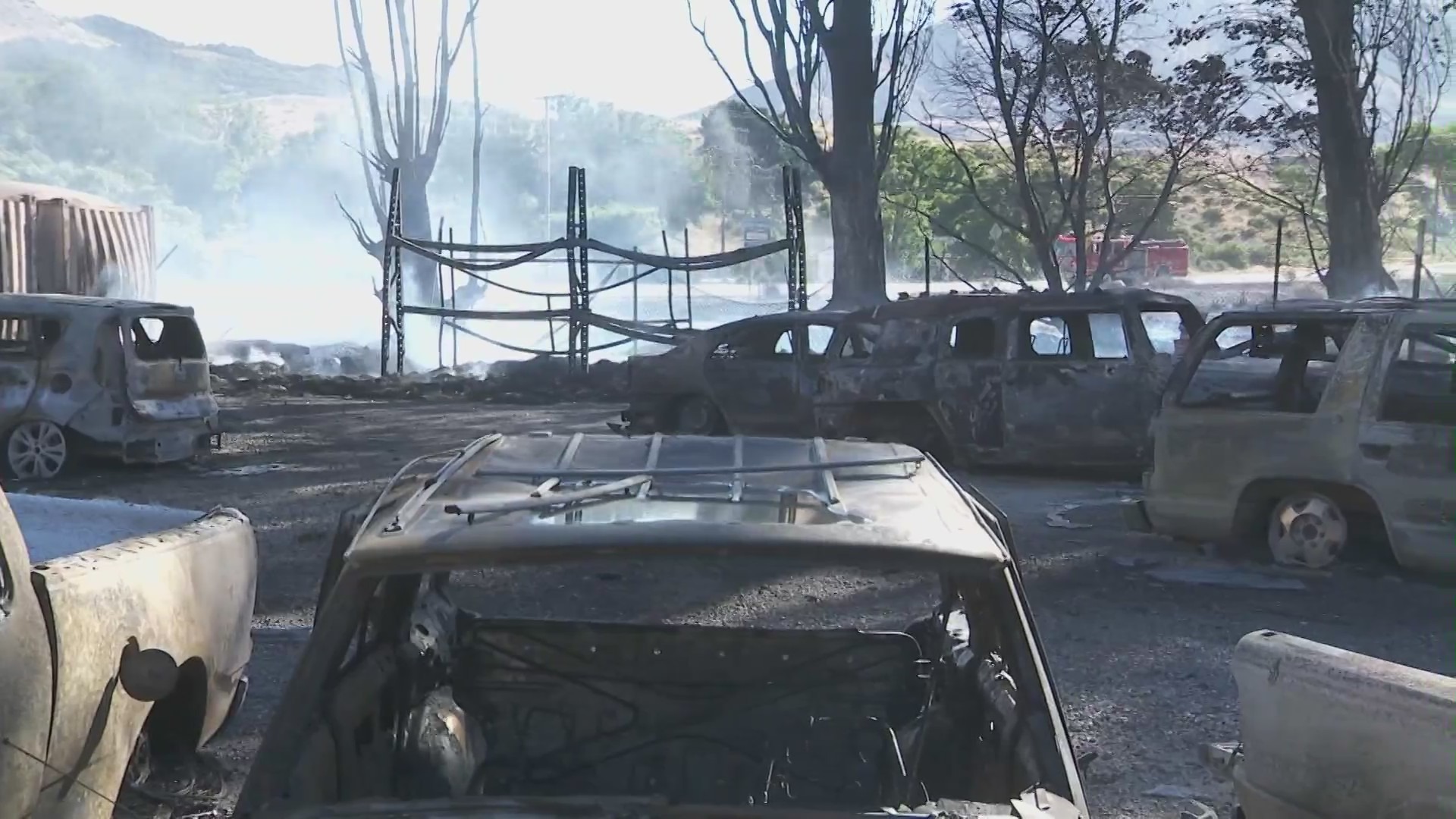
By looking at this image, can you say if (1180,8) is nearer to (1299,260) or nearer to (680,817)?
(680,817)

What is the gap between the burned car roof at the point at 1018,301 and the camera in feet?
38.0

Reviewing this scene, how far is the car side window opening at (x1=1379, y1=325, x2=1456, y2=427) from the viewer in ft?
25.7

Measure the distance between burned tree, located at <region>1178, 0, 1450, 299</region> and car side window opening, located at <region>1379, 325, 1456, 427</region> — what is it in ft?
29.8

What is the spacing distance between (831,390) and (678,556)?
9886mm

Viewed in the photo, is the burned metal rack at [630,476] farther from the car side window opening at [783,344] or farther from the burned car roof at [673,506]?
the car side window opening at [783,344]

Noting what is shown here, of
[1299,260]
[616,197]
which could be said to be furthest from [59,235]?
[616,197]

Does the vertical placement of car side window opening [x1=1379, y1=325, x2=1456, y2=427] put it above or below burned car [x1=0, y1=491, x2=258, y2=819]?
above

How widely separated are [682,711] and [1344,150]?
598 inches

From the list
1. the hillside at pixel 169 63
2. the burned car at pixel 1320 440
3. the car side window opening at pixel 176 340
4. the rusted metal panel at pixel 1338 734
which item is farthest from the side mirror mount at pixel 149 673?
the hillside at pixel 169 63

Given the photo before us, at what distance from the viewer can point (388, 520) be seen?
113 inches

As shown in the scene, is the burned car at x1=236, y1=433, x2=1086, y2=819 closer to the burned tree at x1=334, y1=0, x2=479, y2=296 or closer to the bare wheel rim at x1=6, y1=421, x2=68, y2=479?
A: the bare wheel rim at x1=6, y1=421, x2=68, y2=479

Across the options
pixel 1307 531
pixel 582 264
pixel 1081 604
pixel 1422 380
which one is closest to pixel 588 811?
pixel 1081 604

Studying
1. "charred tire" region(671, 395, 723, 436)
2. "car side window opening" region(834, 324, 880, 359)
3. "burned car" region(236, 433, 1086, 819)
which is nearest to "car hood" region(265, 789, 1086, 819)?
"burned car" region(236, 433, 1086, 819)

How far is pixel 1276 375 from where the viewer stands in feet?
29.7
